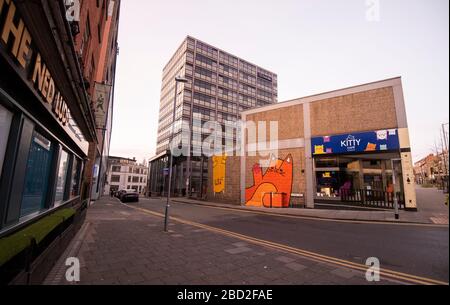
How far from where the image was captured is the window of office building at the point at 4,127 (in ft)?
14.4

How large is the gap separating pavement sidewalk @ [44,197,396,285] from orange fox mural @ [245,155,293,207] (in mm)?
11850

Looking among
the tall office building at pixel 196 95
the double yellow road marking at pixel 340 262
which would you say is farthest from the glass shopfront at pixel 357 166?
the tall office building at pixel 196 95

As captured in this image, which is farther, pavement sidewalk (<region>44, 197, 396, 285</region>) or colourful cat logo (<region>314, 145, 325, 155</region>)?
Answer: colourful cat logo (<region>314, 145, 325, 155</region>)

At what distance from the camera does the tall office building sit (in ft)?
145

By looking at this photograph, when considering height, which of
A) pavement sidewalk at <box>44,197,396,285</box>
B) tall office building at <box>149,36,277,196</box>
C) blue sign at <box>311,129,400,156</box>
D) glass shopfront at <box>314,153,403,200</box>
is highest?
tall office building at <box>149,36,277,196</box>

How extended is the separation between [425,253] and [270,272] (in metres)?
4.28

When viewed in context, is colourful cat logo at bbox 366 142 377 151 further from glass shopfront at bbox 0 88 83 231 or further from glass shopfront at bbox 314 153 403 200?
glass shopfront at bbox 0 88 83 231

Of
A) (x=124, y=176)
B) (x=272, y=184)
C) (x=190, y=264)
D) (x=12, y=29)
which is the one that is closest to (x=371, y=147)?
(x=272, y=184)

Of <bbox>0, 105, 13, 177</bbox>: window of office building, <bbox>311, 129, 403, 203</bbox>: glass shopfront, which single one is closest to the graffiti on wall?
<bbox>311, 129, 403, 203</bbox>: glass shopfront

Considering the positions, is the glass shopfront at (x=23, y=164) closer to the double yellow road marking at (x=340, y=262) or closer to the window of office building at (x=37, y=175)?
the window of office building at (x=37, y=175)

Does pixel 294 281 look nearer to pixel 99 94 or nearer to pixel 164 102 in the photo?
pixel 99 94

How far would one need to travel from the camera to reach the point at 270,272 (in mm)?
4602
